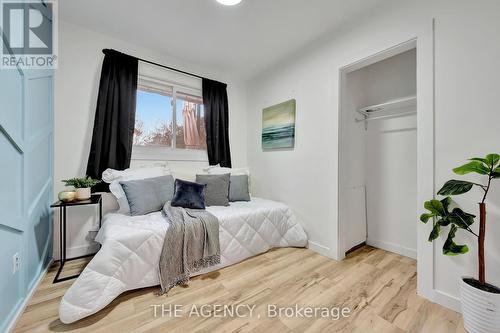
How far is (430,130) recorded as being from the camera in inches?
61.2

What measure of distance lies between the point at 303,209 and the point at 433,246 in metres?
1.29

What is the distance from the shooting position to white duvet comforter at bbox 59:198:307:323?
133 centimetres

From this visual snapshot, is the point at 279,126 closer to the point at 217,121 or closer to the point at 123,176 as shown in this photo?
the point at 217,121

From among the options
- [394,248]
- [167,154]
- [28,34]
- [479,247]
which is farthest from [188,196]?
[394,248]

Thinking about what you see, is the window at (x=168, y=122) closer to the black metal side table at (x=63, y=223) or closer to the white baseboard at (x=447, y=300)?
the black metal side table at (x=63, y=223)

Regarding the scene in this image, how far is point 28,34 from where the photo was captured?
1614 mm

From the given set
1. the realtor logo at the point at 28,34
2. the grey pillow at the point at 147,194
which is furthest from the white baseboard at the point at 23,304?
the realtor logo at the point at 28,34

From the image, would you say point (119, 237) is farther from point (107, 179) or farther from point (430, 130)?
point (430, 130)

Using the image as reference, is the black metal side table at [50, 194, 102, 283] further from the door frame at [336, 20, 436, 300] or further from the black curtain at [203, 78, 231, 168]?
the door frame at [336, 20, 436, 300]

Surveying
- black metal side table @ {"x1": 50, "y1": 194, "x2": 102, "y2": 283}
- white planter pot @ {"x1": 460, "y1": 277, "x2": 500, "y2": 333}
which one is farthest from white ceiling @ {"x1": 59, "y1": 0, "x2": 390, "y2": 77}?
white planter pot @ {"x1": 460, "y1": 277, "x2": 500, "y2": 333}

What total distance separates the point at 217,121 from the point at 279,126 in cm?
99

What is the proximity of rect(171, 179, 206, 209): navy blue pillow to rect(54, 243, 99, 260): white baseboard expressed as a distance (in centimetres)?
106

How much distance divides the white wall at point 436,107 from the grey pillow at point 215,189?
0.81 m

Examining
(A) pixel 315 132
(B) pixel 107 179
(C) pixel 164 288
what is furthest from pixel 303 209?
(B) pixel 107 179
